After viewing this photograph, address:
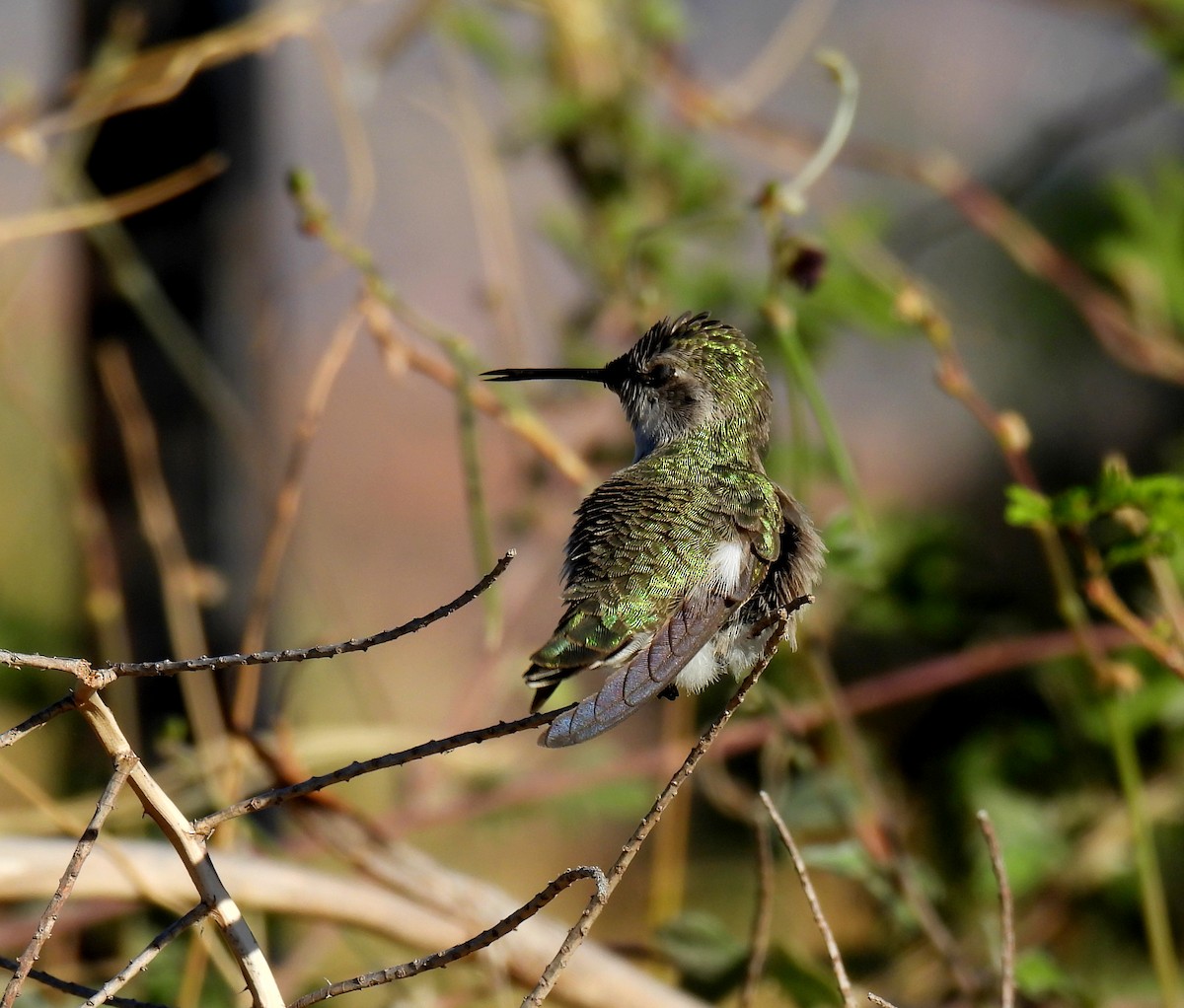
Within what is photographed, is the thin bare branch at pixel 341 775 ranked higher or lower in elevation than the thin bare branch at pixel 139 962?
higher

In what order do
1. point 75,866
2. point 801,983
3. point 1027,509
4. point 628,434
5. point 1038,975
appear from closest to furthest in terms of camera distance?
point 75,866 → point 1027,509 → point 1038,975 → point 801,983 → point 628,434

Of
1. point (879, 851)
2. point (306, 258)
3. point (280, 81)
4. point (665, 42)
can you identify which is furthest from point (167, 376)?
point (879, 851)

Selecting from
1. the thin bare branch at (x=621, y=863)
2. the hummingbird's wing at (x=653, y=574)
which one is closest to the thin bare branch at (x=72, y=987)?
the thin bare branch at (x=621, y=863)

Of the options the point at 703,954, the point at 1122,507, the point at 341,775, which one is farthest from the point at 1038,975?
the point at 341,775

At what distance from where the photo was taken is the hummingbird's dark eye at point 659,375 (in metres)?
1.95

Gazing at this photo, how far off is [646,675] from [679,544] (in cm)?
30

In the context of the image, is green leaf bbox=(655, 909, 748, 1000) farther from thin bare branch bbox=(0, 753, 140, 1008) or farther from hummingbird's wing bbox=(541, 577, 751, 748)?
thin bare branch bbox=(0, 753, 140, 1008)

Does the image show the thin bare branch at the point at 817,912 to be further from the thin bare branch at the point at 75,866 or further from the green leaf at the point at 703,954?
the green leaf at the point at 703,954

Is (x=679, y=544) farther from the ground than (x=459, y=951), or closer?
farther from the ground

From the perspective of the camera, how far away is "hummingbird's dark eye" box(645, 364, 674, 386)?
195 centimetres

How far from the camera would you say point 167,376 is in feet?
10.1

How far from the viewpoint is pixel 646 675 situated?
4.33ft

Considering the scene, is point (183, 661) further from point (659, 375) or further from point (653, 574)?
point (659, 375)

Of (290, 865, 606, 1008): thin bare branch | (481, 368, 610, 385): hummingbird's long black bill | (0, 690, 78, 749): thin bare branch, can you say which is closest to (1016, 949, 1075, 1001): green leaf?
(481, 368, 610, 385): hummingbird's long black bill
